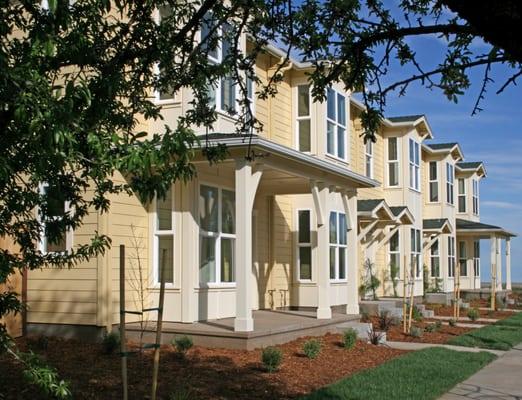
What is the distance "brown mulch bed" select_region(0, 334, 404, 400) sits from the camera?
8.75 m

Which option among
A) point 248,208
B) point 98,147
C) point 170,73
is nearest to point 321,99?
point 170,73

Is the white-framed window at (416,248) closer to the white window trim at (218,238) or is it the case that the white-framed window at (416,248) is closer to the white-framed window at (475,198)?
the white-framed window at (475,198)

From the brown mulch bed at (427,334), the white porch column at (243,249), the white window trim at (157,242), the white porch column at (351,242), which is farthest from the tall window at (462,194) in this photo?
the white porch column at (243,249)

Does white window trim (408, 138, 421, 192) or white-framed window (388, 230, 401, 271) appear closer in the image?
white-framed window (388, 230, 401, 271)

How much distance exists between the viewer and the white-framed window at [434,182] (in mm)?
32825

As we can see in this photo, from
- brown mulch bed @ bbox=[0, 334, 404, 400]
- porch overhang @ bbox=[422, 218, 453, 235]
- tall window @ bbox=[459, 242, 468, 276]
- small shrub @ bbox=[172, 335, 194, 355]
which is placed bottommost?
brown mulch bed @ bbox=[0, 334, 404, 400]

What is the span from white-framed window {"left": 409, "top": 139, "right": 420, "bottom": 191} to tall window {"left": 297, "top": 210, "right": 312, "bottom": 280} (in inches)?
373

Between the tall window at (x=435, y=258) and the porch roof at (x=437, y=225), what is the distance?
4.33 ft

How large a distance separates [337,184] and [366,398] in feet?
28.8

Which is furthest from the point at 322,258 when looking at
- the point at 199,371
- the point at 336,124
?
the point at 199,371

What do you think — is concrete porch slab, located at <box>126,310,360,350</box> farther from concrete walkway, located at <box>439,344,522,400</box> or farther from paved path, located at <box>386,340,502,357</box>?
concrete walkway, located at <box>439,344,522,400</box>

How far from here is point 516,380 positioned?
1059 centimetres

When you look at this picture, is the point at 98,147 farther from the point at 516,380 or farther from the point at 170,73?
the point at 516,380

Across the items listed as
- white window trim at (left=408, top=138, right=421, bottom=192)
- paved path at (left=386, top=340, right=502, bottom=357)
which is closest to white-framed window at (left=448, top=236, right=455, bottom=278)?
white window trim at (left=408, top=138, right=421, bottom=192)
